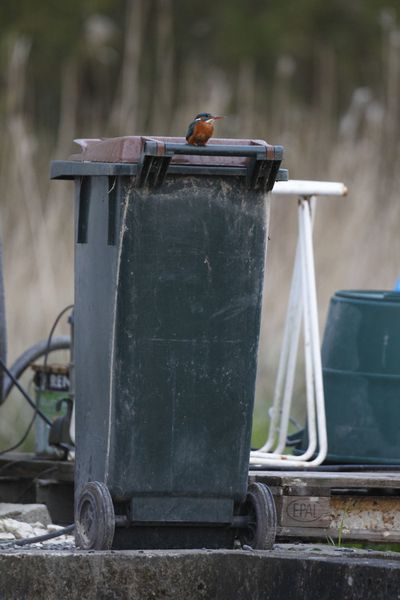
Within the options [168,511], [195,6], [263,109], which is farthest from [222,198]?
[195,6]

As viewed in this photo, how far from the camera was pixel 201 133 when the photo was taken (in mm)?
3914

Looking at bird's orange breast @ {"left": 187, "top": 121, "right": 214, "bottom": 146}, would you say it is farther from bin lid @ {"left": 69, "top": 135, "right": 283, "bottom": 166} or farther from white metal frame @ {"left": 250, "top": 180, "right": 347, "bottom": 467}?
white metal frame @ {"left": 250, "top": 180, "right": 347, "bottom": 467}

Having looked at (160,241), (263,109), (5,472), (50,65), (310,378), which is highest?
(50,65)

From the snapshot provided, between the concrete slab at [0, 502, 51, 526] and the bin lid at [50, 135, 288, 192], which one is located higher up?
the bin lid at [50, 135, 288, 192]

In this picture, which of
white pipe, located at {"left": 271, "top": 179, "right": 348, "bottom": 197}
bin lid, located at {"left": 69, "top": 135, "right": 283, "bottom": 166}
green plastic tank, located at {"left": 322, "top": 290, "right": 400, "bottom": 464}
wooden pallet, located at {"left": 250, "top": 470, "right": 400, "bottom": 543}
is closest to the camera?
bin lid, located at {"left": 69, "top": 135, "right": 283, "bottom": 166}

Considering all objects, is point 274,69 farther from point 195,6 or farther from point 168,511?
point 168,511

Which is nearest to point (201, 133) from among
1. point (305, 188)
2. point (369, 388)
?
point (305, 188)

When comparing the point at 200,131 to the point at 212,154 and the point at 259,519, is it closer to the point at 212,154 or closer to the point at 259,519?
the point at 212,154

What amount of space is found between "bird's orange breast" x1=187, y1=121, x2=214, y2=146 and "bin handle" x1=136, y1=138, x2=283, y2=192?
34mm

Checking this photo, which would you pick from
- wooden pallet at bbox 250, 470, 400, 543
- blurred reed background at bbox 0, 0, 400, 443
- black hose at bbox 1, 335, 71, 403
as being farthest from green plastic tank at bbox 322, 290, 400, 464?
blurred reed background at bbox 0, 0, 400, 443

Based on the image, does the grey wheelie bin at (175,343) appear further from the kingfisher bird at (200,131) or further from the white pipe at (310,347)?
the white pipe at (310,347)

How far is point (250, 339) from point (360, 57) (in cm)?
1351

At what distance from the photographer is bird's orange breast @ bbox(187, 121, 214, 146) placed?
390cm

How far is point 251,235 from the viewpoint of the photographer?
4.02m
